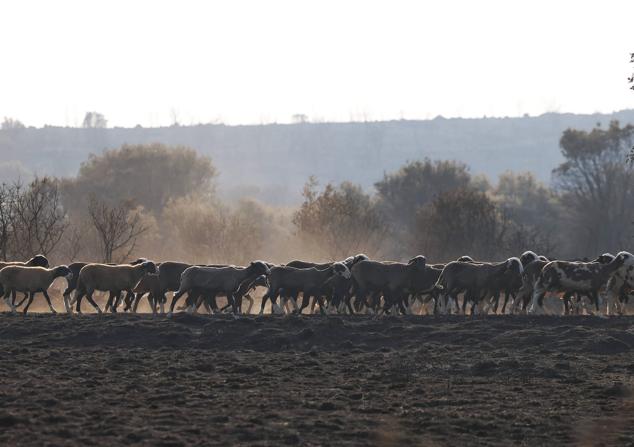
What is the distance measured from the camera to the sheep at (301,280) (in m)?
34.2

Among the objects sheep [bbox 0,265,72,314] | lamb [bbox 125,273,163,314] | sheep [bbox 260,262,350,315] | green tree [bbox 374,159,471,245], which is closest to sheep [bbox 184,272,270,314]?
sheep [bbox 260,262,350,315]

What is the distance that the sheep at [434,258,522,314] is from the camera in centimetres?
3441

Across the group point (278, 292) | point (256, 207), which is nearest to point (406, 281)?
point (278, 292)

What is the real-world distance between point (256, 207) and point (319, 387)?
86.3 m

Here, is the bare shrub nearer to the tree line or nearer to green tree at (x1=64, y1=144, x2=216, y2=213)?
the tree line

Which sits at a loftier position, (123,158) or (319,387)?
(123,158)

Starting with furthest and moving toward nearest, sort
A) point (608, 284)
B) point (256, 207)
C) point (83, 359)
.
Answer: point (256, 207)
point (608, 284)
point (83, 359)

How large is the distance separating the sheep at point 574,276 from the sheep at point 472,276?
1.56 meters

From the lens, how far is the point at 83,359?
876 inches

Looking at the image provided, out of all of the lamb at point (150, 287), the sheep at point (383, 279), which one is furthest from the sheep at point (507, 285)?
the lamb at point (150, 287)

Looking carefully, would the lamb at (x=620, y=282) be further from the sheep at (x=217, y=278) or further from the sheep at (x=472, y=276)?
the sheep at (x=217, y=278)

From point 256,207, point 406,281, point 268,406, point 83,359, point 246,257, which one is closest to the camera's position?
point 268,406

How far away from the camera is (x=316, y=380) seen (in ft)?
64.8

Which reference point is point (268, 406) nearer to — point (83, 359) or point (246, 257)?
point (83, 359)
